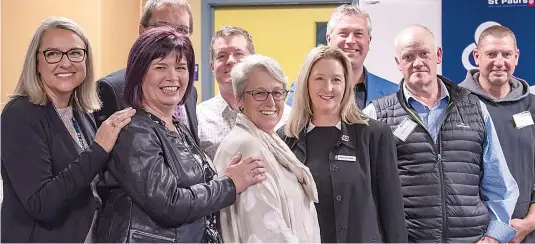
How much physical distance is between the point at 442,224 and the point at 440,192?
0.42 feet

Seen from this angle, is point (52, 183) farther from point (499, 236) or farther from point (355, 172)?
point (499, 236)

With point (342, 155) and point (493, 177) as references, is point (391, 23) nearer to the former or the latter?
point (493, 177)

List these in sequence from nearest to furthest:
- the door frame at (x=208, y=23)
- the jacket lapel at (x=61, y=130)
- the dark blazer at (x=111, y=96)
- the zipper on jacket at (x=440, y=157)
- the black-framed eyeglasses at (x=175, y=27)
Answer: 1. the jacket lapel at (x=61, y=130)
2. the dark blazer at (x=111, y=96)
3. the zipper on jacket at (x=440, y=157)
4. the black-framed eyeglasses at (x=175, y=27)
5. the door frame at (x=208, y=23)

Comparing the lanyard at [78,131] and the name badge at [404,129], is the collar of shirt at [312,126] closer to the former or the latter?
the name badge at [404,129]

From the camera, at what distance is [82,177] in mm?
1876

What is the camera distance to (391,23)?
3.82 m

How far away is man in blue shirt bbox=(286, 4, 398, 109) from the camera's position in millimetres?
2979

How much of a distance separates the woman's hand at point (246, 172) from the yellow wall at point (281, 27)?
9.77 ft

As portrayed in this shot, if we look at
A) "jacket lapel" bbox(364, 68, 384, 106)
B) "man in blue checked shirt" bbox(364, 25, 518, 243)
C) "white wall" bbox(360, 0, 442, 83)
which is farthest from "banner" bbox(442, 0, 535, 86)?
"man in blue checked shirt" bbox(364, 25, 518, 243)

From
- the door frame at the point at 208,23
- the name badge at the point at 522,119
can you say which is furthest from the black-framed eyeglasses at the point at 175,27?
the door frame at the point at 208,23

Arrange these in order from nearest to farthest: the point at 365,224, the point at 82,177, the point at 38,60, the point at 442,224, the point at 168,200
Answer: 1. the point at 168,200
2. the point at 82,177
3. the point at 38,60
4. the point at 365,224
5. the point at 442,224

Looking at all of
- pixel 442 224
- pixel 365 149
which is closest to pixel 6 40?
pixel 365 149

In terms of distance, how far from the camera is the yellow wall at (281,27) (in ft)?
16.1

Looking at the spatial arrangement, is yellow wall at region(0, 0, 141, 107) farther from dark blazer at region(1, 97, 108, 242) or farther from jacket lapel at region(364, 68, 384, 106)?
dark blazer at region(1, 97, 108, 242)
